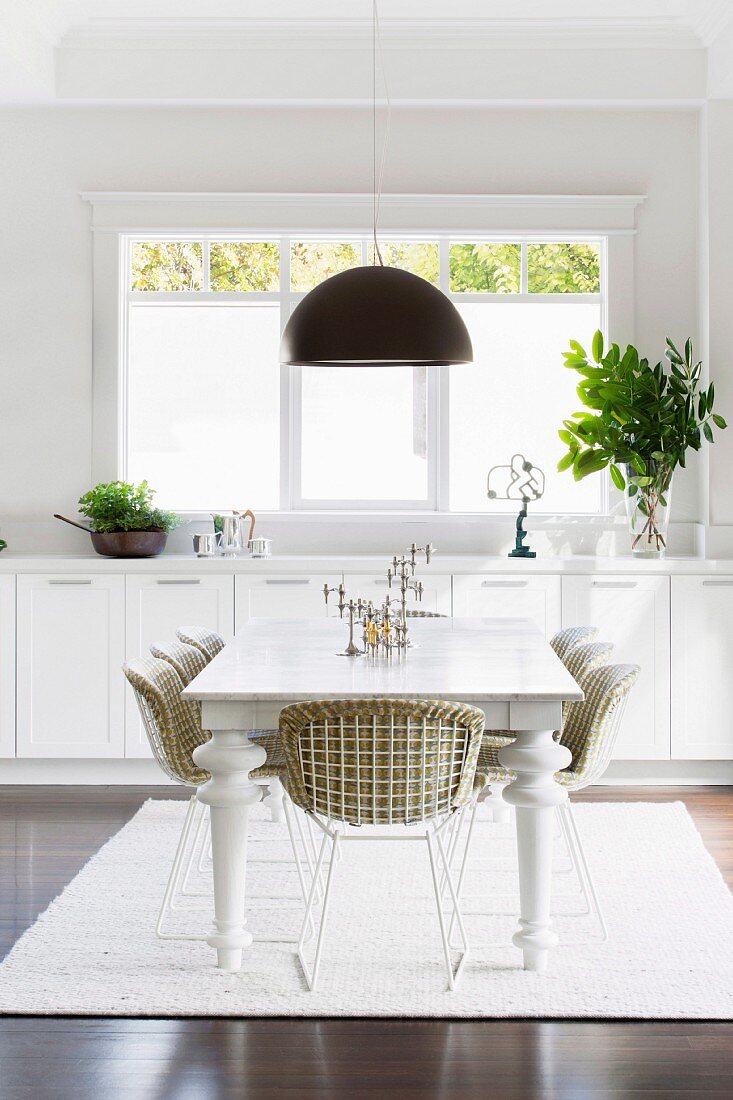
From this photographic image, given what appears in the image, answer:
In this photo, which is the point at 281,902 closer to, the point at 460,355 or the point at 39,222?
the point at 460,355

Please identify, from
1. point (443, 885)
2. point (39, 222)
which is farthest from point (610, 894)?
point (39, 222)

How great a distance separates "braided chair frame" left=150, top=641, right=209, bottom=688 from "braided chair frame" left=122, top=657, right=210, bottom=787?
8.1 inches

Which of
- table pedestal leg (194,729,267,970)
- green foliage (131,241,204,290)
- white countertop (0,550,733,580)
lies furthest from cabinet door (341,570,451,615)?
table pedestal leg (194,729,267,970)

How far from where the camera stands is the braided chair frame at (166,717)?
3648 mm

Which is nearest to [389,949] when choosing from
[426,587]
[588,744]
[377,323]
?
[588,744]

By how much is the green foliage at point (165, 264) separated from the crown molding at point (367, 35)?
3.13 feet

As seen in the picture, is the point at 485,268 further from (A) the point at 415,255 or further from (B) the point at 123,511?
(B) the point at 123,511

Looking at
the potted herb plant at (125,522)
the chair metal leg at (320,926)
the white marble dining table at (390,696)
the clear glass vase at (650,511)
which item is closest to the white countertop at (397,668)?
the white marble dining table at (390,696)

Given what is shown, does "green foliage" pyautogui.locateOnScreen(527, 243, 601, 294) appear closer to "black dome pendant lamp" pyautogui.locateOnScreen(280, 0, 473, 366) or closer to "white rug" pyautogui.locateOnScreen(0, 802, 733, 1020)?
"black dome pendant lamp" pyautogui.locateOnScreen(280, 0, 473, 366)

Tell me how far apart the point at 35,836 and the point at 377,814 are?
6.90 ft

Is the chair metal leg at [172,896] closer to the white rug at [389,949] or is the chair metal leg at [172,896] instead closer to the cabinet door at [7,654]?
the white rug at [389,949]

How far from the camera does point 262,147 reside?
6.11 m

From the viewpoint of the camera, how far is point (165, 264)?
6258 mm

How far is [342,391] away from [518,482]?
104cm
